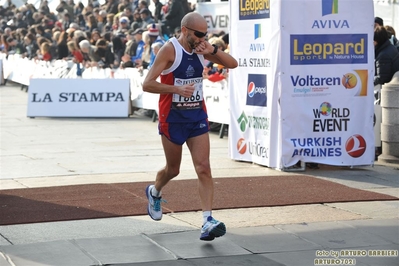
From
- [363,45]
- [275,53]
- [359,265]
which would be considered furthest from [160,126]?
[363,45]

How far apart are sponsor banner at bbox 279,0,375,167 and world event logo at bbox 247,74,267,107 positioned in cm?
41

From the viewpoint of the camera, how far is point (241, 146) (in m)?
12.3

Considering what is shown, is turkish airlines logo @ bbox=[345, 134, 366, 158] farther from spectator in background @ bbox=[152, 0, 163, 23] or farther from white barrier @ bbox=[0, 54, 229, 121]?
spectator in background @ bbox=[152, 0, 163, 23]

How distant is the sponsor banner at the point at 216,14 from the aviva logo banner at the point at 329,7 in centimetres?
1067

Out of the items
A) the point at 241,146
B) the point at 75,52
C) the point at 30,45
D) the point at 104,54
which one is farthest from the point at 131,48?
the point at 241,146

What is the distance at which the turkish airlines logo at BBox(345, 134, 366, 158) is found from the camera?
11719 mm

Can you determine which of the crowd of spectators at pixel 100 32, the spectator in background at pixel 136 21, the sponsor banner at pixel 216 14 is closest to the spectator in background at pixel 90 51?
the crowd of spectators at pixel 100 32

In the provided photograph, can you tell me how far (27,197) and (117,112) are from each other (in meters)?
9.48

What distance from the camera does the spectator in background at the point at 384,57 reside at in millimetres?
12805

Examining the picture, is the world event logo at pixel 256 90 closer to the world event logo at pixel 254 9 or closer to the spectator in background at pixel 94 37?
the world event logo at pixel 254 9

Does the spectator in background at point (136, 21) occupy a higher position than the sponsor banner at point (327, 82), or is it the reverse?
the spectator in background at point (136, 21)

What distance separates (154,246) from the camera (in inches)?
287

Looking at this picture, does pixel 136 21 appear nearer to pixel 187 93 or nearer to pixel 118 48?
pixel 118 48

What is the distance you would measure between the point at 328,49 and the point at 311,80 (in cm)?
47
